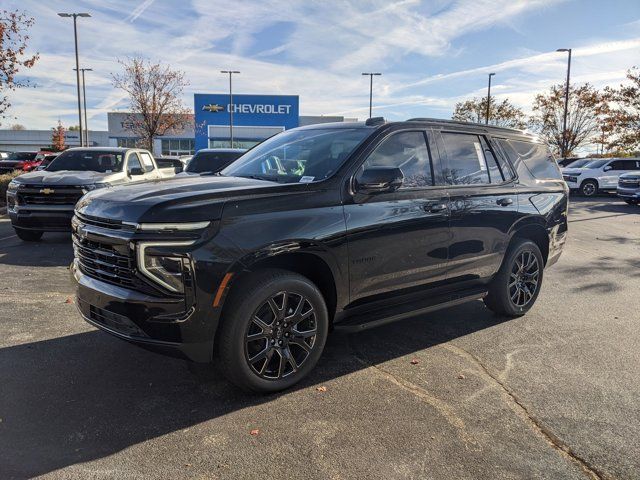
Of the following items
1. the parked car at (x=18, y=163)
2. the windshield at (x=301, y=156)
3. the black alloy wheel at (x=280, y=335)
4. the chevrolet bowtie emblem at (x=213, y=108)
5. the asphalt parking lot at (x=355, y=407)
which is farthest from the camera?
the chevrolet bowtie emblem at (x=213, y=108)

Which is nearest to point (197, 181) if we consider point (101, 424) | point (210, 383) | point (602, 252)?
point (210, 383)

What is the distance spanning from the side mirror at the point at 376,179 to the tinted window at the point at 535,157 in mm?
2041

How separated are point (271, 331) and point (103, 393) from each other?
1.23m

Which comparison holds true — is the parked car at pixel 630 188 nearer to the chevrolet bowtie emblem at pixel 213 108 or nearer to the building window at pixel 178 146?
the chevrolet bowtie emblem at pixel 213 108

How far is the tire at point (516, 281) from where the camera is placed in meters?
5.19

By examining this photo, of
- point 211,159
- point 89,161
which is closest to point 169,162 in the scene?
point 211,159

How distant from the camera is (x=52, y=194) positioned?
8578 mm

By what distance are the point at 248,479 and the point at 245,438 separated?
0.39 metres

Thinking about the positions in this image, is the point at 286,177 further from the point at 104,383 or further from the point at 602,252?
the point at 602,252

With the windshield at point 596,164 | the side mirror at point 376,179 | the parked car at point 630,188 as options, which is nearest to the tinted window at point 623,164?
the windshield at point 596,164

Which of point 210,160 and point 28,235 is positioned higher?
point 210,160

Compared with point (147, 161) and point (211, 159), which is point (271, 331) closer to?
point (147, 161)

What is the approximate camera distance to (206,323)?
3.12 meters

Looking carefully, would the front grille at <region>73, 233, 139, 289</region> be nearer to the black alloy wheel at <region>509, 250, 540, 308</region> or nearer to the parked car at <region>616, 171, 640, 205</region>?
the black alloy wheel at <region>509, 250, 540, 308</region>
